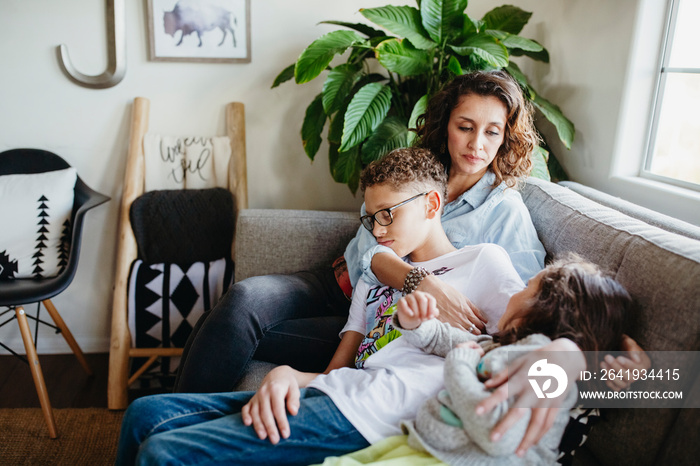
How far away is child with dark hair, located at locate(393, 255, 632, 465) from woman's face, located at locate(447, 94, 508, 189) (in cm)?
54

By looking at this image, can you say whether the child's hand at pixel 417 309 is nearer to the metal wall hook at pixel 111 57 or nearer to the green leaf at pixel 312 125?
the green leaf at pixel 312 125

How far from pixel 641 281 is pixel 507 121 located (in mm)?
646

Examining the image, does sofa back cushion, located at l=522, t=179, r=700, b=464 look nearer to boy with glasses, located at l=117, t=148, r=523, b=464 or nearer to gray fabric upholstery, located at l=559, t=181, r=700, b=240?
gray fabric upholstery, located at l=559, t=181, r=700, b=240

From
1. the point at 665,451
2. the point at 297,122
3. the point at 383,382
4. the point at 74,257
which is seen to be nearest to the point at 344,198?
the point at 297,122

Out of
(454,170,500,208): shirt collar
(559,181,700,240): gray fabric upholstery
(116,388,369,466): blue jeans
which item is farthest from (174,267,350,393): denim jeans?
(559,181,700,240): gray fabric upholstery

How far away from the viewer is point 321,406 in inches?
35.3

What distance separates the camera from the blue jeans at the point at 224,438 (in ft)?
2.76

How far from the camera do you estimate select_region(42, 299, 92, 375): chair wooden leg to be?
1999mm

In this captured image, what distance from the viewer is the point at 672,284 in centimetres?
86

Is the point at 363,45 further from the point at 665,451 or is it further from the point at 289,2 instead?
the point at 665,451

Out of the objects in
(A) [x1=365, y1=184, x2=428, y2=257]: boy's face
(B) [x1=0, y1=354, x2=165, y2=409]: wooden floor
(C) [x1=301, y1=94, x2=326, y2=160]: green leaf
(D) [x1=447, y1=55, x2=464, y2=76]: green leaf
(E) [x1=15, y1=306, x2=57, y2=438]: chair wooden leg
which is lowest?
(B) [x1=0, y1=354, x2=165, y2=409]: wooden floor

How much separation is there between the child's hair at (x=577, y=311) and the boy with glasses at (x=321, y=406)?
0.16 m

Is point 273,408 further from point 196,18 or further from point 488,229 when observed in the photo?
point 196,18

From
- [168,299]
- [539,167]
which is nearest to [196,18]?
[168,299]
